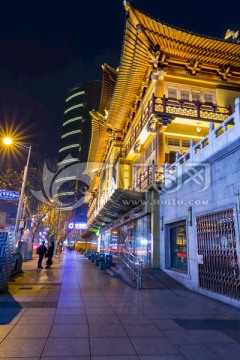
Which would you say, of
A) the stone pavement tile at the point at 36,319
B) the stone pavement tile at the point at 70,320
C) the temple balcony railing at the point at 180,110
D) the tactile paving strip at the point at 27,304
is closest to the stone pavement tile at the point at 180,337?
the stone pavement tile at the point at 70,320

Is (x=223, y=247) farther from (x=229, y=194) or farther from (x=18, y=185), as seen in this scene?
(x=18, y=185)

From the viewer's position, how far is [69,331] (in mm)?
4926

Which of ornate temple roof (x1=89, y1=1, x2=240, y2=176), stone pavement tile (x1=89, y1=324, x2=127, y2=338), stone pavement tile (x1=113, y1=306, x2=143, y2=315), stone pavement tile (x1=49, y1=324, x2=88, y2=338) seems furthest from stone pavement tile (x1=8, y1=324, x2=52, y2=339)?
ornate temple roof (x1=89, y1=1, x2=240, y2=176)

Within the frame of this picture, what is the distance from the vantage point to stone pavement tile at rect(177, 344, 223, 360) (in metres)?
3.97

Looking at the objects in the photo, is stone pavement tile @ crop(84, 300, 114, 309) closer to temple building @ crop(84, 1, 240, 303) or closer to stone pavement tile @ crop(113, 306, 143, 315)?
stone pavement tile @ crop(113, 306, 143, 315)

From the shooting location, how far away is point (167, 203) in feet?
43.9

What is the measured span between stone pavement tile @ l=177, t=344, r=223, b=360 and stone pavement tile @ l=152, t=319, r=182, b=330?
0.93 meters

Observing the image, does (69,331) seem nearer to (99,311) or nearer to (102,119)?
(99,311)

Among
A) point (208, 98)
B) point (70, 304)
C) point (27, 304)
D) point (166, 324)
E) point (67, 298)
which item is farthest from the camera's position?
point (208, 98)

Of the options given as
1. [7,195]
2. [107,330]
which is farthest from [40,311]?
[7,195]

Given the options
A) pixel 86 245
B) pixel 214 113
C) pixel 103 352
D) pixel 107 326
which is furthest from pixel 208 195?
pixel 86 245

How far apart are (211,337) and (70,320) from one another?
3004 millimetres

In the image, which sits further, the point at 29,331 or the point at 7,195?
the point at 7,195

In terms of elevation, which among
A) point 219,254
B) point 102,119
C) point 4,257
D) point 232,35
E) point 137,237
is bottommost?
point 4,257
